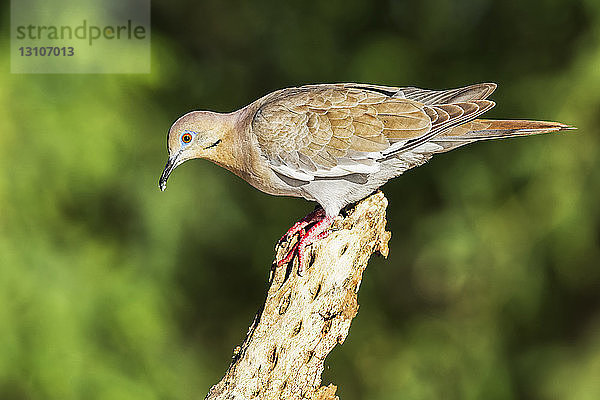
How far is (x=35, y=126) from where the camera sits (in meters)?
4.57

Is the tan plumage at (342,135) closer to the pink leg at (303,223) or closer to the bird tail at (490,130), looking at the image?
the bird tail at (490,130)

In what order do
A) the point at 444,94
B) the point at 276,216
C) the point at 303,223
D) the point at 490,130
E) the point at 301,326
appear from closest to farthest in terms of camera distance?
1. the point at 301,326
2. the point at 490,130
3. the point at 444,94
4. the point at 303,223
5. the point at 276,216

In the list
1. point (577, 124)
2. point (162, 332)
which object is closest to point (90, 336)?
point (162, 332)

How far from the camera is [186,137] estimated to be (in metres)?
3.02

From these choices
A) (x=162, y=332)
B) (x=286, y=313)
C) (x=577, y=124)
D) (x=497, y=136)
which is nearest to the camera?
(x=286, y=313)

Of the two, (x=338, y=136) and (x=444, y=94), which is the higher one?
(x=444, y=94)

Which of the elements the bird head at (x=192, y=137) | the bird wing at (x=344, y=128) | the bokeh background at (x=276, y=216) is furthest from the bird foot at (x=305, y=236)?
the bokeh background at (x=276, y=216)

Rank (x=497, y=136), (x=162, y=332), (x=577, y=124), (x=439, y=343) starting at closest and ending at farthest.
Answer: (x=497, y=136) → (x=577, y=124) → (x=162, y=332) → (x=439, y=343)

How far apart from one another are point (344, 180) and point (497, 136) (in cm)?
62

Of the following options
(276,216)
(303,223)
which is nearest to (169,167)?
(303,223)

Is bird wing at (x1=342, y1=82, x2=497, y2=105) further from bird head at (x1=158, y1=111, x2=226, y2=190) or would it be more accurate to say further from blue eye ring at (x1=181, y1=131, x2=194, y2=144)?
blue eye ring at (x1=181, y1=131, x2=194, y2=144)

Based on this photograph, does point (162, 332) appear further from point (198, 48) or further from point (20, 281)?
point (198, 48)

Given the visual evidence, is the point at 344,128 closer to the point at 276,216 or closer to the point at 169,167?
the point at 169,167

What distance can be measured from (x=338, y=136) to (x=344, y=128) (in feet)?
0.13
